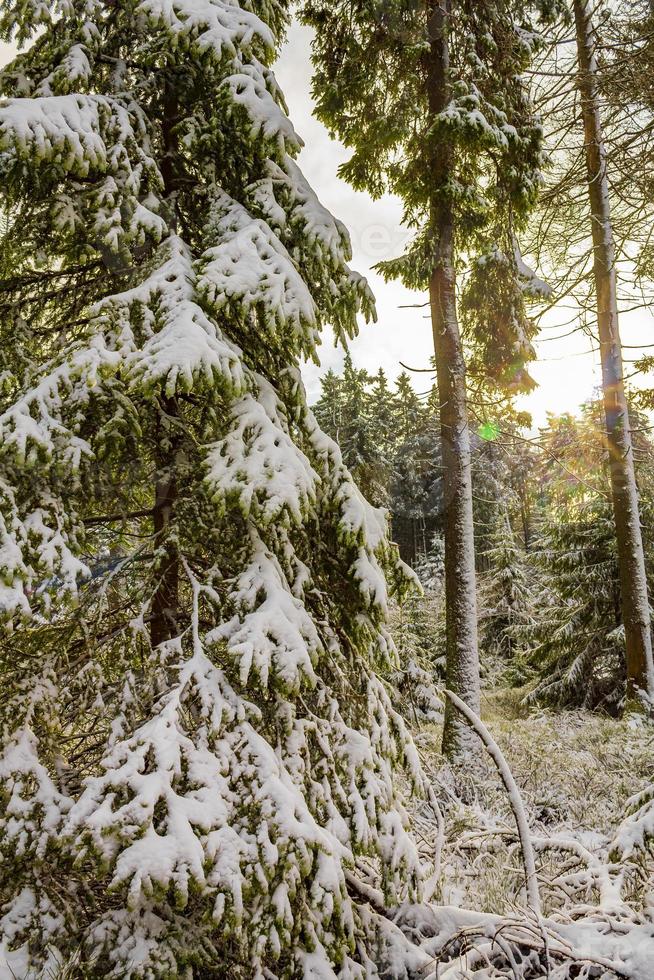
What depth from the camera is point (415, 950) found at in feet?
8.88

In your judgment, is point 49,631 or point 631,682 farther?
point 631,682

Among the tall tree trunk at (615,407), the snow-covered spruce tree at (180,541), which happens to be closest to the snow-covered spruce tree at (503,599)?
the tall tree trunk at (615,407)

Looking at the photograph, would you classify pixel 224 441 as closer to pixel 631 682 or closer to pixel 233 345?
pixel 233 345

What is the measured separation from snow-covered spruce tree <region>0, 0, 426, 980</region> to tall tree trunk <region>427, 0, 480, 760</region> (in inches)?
159

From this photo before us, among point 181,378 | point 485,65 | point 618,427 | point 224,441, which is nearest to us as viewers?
point 181,378

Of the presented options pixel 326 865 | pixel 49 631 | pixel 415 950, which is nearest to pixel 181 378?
pixel 49 631

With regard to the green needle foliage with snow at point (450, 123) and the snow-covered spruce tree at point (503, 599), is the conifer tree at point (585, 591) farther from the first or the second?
the snow-covered spruce tree at point (503, 599)

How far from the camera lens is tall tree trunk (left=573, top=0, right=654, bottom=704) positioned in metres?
8.47

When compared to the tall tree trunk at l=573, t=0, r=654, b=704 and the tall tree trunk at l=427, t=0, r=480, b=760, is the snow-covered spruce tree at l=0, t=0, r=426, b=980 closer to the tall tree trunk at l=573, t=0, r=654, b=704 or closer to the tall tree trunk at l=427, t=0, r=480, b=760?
the tall tree trunk at l=427, t=0, r=480, b=760

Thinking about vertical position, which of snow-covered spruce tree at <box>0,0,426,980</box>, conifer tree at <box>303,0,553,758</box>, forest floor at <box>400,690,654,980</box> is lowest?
forest floor at <box>400,690,654,980</box>

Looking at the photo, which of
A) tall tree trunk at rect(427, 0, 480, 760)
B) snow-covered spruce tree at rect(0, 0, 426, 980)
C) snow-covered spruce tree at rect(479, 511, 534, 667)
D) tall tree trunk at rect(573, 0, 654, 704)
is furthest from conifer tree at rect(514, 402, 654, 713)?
snow-covered spruce tree at rect(0, 0, 426, 980)

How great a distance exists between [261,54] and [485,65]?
17.4 ft

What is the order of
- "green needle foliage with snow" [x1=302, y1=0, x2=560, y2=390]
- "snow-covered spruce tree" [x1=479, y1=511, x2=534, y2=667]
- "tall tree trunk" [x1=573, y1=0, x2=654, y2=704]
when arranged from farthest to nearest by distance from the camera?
"snow-covered spruce tree" [x1=479, y1=511, x2=534, y2=667] → "tall tree trunk" [x1=573, y1=0, x2=654, y2=704] → "green needle foliage with snow" [x1=302, y1=0, x2=560, y2=390]

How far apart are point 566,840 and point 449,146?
307 inches
